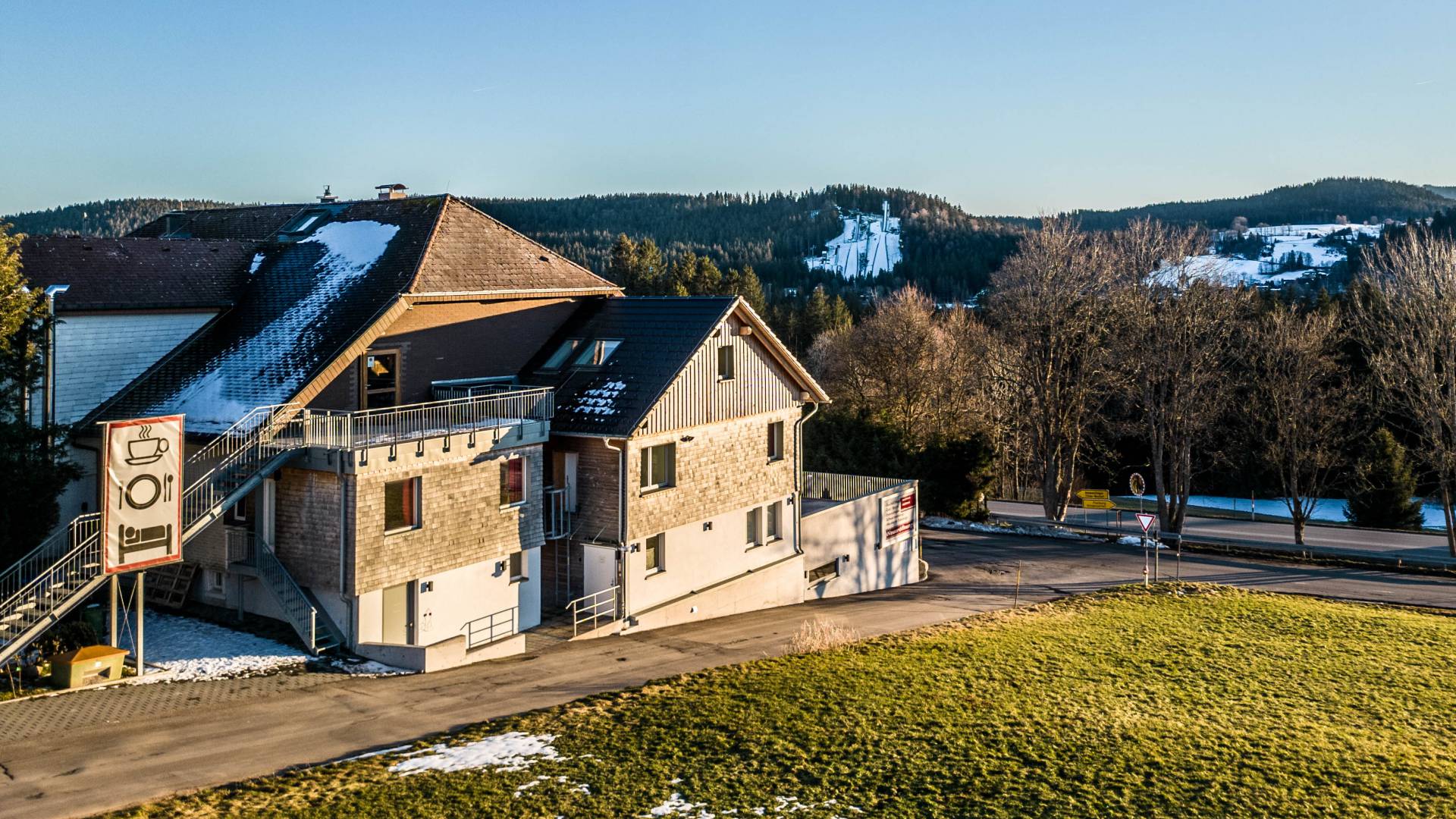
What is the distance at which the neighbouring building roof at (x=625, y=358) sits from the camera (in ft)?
Result: 84.3

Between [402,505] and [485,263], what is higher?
[485,263]

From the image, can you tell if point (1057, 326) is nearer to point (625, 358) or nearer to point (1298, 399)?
point (1298, 399)

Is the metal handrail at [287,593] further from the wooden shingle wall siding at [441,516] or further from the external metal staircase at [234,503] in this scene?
the wooden shingle wall siding at [441,516]

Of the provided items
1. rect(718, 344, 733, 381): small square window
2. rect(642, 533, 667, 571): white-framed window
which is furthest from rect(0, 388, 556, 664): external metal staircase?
rect(718, 344, 733, 381): small square window

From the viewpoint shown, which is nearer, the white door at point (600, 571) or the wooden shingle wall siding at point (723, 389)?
the white door at point (600, 571)

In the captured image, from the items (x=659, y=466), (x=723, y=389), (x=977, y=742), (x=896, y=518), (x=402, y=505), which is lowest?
(x=896, y=518)

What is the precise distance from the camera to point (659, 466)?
1057 inches

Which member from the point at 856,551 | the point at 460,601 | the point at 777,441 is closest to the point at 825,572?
the point at 856,551

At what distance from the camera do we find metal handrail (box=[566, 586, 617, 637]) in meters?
25.1

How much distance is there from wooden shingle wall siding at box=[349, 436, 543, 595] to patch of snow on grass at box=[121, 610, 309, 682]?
1894 millimetres

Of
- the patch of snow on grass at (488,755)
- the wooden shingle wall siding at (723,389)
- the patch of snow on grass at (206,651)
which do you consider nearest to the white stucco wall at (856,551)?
the wooden shingle wall siding at (723,389)

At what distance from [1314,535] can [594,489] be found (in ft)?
138

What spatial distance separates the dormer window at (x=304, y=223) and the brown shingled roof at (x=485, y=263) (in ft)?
15.6

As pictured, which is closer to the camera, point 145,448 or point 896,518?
point 145,448
